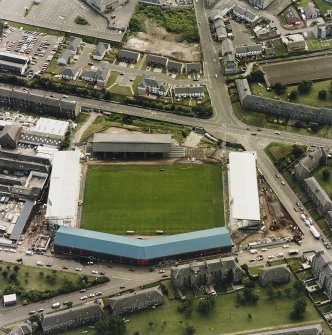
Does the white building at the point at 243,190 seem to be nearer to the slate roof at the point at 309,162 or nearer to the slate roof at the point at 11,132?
the slate roof at the point at 309,162

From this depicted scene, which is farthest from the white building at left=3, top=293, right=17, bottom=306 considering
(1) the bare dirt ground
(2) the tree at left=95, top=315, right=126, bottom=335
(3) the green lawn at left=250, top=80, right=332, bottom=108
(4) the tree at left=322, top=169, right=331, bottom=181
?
(3) the green lawn at left=250, top=80, right=332, bottom=108

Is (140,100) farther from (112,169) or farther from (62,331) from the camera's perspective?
(62,331)

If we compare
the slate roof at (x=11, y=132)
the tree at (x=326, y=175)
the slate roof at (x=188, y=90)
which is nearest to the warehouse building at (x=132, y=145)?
the slate roof at (x=11, y=132)

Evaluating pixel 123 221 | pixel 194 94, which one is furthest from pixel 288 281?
pixel 194 94

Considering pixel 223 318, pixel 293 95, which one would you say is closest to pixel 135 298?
pixel 223 318

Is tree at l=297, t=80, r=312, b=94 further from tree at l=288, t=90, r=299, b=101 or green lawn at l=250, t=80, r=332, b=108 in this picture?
tree at l=288, t=90, r=299, b=101
